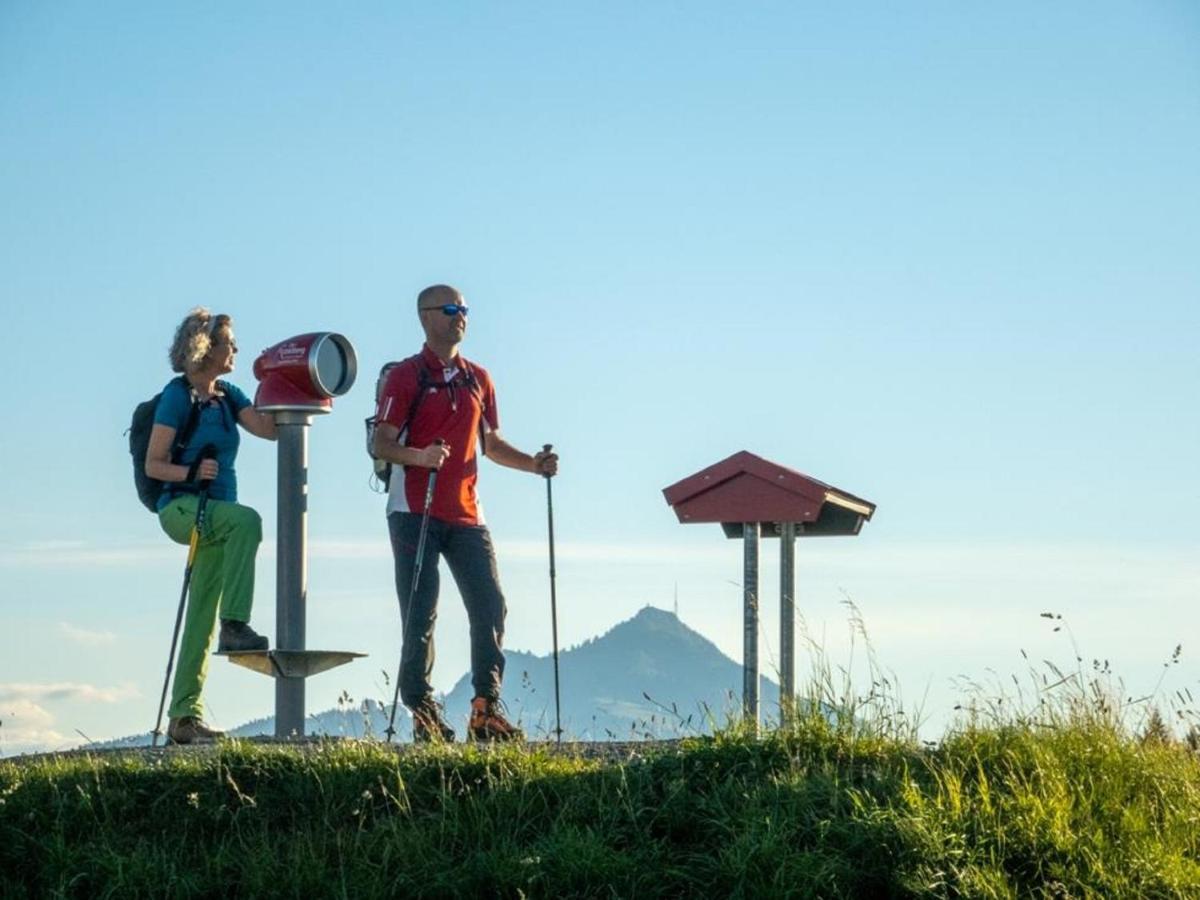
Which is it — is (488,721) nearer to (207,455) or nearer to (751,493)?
(751,493)

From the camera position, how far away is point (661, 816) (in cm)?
887

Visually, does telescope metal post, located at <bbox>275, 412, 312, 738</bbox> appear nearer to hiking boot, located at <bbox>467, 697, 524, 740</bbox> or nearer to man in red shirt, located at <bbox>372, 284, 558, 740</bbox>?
man in red shirt, located at <bbox>372, 284, 558, 740</bbox>

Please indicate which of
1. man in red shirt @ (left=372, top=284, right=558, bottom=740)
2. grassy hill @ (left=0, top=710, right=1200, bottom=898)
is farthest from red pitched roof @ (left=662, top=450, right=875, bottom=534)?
grassy hill @ (left=0, top=710, right=1200, bottom=898)

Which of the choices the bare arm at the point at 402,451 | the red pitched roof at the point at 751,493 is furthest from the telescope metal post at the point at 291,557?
the red pitched roof at the point at 751,493

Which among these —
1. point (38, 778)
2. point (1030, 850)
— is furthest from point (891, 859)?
point (38, 778)

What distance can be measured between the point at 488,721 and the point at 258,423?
258cm

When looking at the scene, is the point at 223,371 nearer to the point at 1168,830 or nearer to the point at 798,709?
the point at 798,709

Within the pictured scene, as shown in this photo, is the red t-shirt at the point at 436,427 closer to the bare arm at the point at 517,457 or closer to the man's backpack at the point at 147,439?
the bare arm at the point at 517,457

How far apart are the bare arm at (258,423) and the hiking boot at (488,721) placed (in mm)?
2370

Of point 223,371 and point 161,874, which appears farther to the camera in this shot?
point 223,371

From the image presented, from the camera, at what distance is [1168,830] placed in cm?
894

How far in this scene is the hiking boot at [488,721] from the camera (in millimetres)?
11352

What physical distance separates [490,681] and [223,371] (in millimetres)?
2505

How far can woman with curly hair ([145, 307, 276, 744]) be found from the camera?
11648 millimetres
